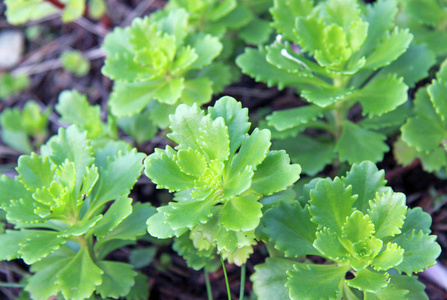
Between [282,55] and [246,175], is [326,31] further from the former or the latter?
[246,175]

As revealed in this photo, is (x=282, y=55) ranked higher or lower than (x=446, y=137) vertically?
higher

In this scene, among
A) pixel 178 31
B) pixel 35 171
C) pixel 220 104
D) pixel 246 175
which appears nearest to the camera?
pixel 246 175

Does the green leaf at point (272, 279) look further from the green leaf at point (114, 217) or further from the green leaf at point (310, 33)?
the green leaf at point (310, 33)

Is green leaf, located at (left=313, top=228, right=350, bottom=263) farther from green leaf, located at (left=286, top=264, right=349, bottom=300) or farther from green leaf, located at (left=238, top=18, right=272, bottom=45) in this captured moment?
green leaf, located at (left=238, top=18, right=272, bottom=45)

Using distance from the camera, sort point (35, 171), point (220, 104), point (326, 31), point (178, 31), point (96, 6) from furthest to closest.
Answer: point (96, 6) < point (178, 31) < point (326, 31) < point (35, 171) < point (220, 104)

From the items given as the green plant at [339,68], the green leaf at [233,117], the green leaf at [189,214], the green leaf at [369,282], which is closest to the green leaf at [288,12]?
the green plant at [339,68]

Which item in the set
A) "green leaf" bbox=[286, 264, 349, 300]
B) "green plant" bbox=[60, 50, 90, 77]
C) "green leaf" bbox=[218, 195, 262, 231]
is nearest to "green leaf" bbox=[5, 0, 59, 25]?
"green plant" bbox=[60, 50, 90, 77]

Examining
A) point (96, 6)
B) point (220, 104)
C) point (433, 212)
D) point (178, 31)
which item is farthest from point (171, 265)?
point (96, 6)
